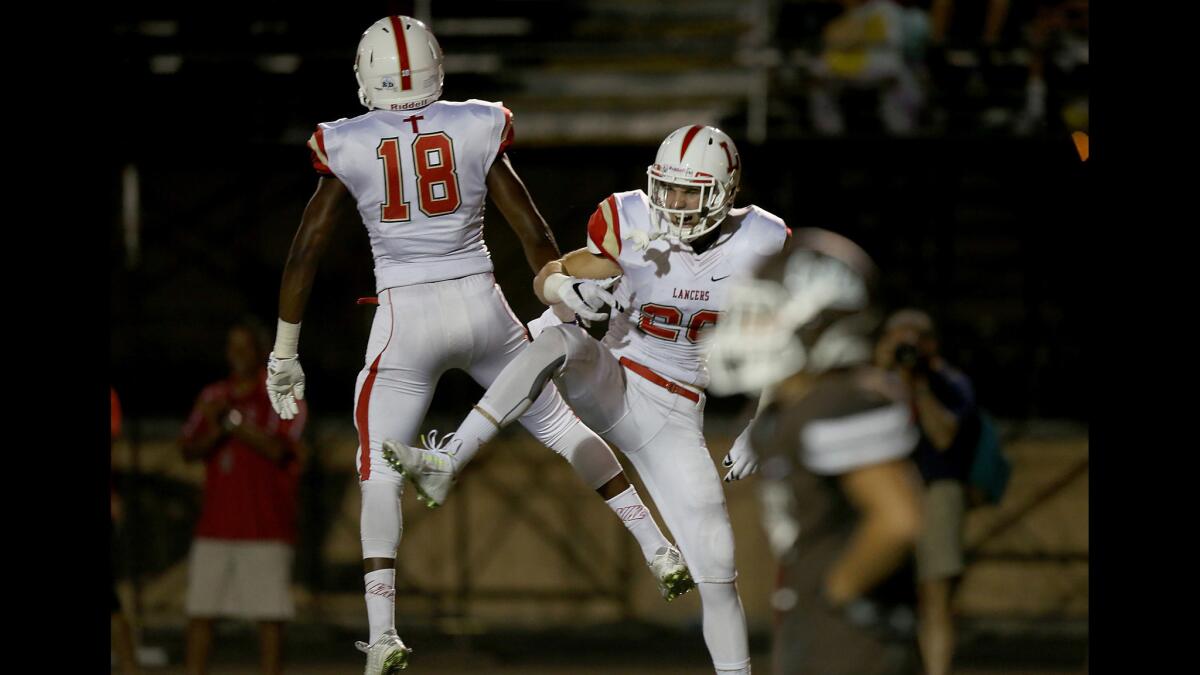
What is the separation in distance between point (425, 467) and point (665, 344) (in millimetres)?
1063

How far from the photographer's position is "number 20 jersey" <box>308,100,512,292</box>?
555 centimetres

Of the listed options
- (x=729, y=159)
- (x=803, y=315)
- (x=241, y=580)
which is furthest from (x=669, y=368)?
(x=241, y=580)

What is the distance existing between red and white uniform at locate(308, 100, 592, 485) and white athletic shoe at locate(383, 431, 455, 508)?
238 millimetres

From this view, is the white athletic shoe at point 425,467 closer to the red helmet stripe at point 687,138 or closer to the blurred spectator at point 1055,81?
the red helmet stripe at point 687,138

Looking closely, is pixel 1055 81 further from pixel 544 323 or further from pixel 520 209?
pixel 520 209

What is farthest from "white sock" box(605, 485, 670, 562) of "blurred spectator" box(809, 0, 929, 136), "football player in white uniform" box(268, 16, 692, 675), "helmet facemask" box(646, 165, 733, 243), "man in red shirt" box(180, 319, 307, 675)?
"blurred spectator" box(809, 0, 929, 136)

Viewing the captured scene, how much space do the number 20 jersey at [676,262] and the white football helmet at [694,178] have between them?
114 mm

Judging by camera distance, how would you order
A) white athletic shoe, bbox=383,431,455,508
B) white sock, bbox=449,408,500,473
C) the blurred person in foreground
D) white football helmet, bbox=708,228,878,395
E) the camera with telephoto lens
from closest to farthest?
the blurred person in foreground, white football helmet, bbox=708,228,878,395, white athletic shoe, bbox=383,431,455,508, white sock, bbox=449,408,500,473, the camera with telephoto lens

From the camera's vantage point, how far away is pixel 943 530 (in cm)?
838

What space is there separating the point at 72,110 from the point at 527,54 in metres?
4.04

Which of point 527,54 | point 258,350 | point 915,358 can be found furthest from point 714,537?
point 527,54

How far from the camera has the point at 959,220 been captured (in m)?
11.3

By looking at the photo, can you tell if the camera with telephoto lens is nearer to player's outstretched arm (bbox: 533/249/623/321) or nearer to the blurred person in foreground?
player's outstretched arm (bbox: 533/249/623/321)

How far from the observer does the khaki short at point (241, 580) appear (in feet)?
28.4
